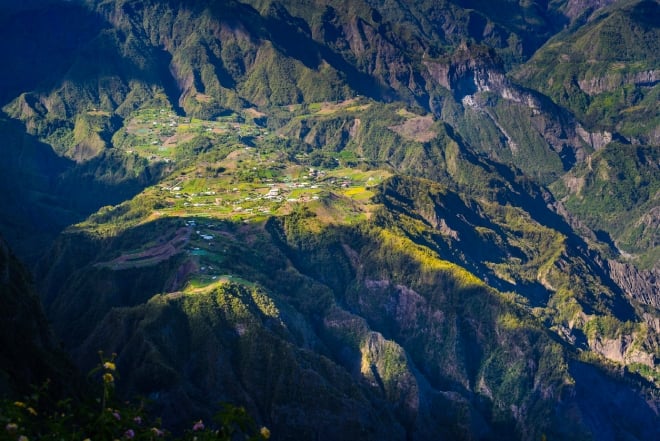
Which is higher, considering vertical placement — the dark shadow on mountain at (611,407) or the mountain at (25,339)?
the mountain at (25,339)

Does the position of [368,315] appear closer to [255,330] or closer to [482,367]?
[482,367]

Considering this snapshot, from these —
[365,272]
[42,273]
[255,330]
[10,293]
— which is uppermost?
[10,293]

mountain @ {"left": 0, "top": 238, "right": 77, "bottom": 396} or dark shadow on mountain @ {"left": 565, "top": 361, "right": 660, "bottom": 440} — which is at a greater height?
mountain @ {"left": 0, "top": 238, "right": 77, "bottom": 396}

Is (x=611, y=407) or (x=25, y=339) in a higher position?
(x=25, y=339)

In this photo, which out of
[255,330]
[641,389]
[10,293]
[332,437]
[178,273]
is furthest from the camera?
[641,389]

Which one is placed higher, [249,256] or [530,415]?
[249,256]

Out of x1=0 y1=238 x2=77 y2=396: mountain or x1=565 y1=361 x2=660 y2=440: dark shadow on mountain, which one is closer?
x1=0 y1=238 x2=77 y2=396: mountain

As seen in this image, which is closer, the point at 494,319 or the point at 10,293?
the point at 10,293

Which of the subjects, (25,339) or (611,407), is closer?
(25,339)

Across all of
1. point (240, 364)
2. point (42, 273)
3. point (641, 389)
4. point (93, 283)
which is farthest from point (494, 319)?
point (42, 273)

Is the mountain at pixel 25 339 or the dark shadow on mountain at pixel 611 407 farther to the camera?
the dark shadow on mountain at pixel 611 407

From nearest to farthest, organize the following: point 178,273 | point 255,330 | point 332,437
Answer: point 332,437 → point 255,330 → point 178,273
